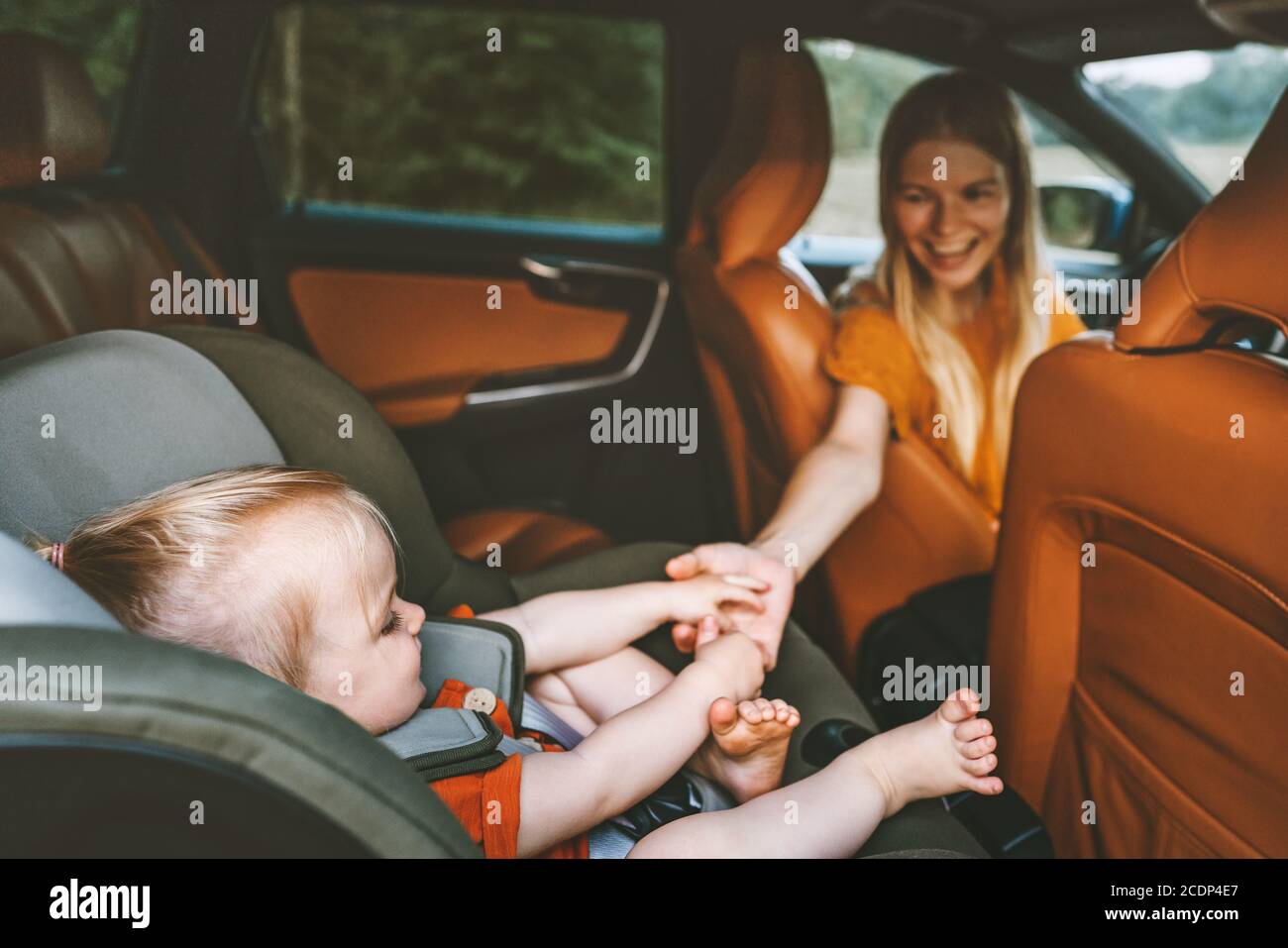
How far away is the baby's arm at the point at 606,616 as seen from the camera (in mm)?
1428

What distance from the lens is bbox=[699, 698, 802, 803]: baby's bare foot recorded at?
111 centimetres

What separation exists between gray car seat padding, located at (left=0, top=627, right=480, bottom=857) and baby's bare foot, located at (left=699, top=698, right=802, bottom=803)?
475mm

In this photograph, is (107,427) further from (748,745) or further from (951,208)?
(951,208)

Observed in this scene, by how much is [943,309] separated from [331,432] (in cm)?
119

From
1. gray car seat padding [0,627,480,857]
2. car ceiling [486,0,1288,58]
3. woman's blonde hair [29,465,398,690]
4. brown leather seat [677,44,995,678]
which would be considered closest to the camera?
gray car seat padding [0,627,480,857]

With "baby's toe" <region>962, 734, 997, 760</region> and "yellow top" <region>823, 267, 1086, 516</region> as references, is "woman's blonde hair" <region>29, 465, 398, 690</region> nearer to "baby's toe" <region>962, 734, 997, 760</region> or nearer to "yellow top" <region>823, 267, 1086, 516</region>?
"baby's toe" <region>962, 734, 997, 760</region>

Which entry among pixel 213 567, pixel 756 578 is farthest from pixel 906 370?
pixel 213 567

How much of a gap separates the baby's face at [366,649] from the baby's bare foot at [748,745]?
318mm

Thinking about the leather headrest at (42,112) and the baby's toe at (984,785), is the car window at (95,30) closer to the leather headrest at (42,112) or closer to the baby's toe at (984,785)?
the leather headrest at (42,112)

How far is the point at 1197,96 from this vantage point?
2559mm

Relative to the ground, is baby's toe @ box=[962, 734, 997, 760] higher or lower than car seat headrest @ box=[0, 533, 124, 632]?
lower

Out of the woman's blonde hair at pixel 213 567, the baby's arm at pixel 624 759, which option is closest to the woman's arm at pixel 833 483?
the baby's arm at pixel 624 759

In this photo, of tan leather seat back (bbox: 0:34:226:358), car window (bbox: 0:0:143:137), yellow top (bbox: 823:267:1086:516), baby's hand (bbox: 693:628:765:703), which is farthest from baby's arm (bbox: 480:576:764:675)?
car window (bbox: 0:0:143:137)
